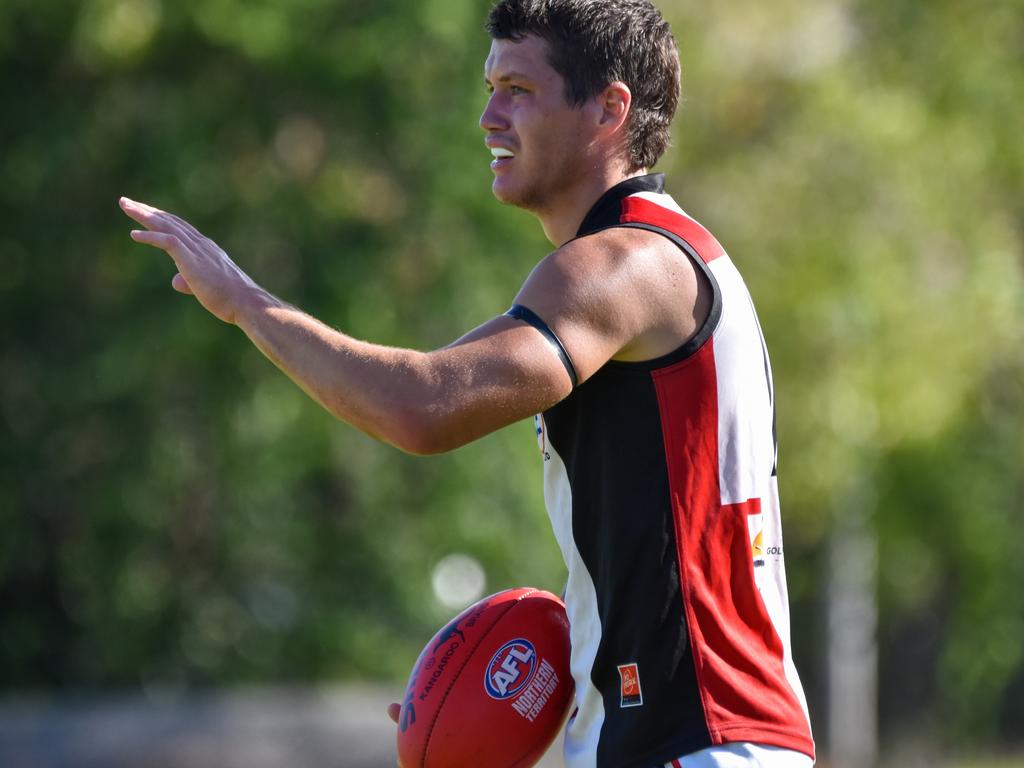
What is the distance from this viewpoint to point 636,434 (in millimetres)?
3012

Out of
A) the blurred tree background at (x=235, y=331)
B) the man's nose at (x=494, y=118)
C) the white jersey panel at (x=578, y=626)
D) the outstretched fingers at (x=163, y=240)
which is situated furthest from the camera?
the blurred tree background at (x=235, y=331)

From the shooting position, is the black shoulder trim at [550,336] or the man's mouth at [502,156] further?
the man's mouth at [502,156]

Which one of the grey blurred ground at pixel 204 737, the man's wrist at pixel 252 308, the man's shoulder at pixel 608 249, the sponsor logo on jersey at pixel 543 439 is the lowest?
the grey blurred ground at pixel 204 737

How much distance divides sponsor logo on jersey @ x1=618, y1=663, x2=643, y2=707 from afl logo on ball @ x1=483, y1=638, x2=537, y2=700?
342mm

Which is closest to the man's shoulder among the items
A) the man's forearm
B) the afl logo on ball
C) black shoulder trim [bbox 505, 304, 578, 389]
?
black shoulder trim [bbox 505, 304, 578, 389]

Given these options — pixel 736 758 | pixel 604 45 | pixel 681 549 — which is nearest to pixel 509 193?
pixel 604 45

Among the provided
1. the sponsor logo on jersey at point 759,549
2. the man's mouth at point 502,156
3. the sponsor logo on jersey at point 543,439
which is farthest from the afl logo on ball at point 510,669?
the man's mouth at point 502,156

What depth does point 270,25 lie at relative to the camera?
1249 cm

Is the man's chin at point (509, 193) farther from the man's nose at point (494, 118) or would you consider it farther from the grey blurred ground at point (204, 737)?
the grey blurred ground at point (204, 737)

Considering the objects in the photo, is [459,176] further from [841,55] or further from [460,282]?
[841,55]

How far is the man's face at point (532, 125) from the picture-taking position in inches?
128

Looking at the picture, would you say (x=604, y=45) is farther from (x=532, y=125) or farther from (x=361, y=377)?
(x=361, y=377)

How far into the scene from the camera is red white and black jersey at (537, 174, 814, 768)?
2973mm

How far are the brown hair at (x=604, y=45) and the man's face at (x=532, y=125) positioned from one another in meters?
0.03
